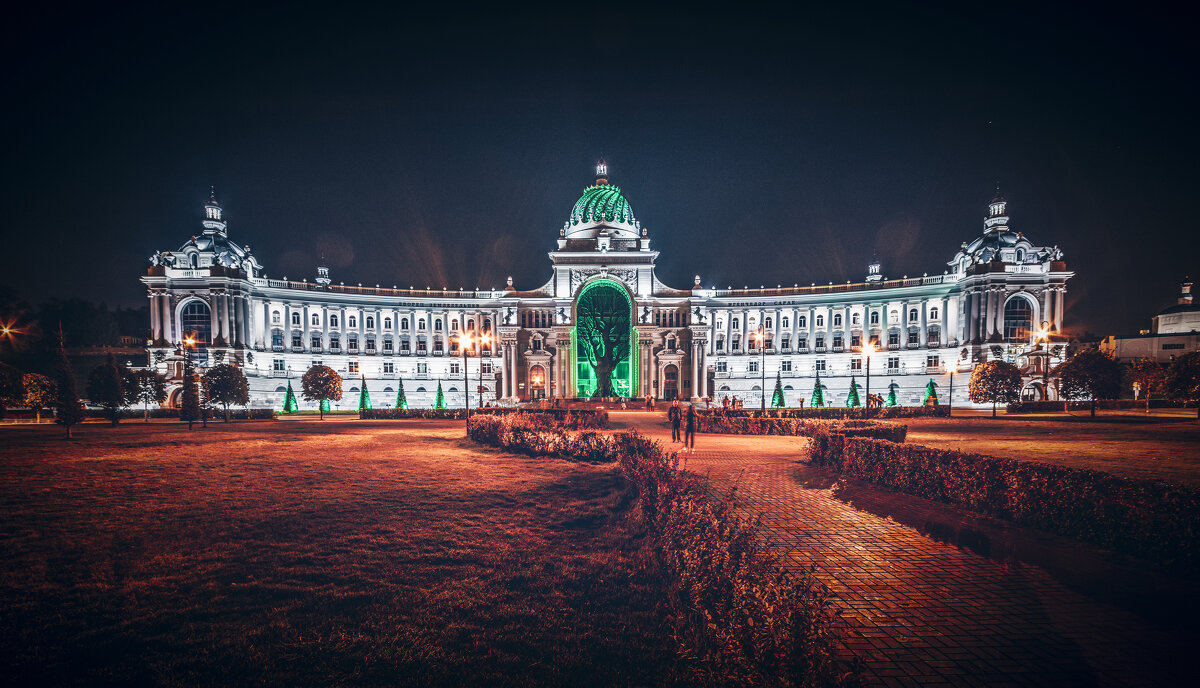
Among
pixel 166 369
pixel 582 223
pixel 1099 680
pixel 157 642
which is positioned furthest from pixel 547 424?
pixel 166 369

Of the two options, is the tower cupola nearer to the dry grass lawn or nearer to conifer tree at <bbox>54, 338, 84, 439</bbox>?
conifer tree at <bbox>54, 338, 84, 439</bbox>

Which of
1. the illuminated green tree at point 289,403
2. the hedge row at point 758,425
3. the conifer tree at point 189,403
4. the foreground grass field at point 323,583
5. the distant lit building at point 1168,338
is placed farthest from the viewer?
the distant lit building at point 1168,338

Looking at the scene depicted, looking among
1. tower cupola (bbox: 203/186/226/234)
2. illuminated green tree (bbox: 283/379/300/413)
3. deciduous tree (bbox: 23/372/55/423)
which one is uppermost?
tower cupola (bbox: 203/186/226/234)

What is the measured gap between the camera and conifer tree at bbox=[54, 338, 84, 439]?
1978 centimetres

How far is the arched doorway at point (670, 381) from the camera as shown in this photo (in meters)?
58.5

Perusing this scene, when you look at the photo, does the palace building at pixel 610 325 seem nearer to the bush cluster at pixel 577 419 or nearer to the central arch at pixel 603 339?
the central arch at pixel 603 339

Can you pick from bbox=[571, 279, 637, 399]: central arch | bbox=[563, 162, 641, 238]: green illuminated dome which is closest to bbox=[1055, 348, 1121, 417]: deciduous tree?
bbox=[571, 279, 637, 399]: central arch

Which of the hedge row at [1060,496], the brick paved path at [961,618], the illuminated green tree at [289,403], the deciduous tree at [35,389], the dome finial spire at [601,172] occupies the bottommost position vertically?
the illuminated green tree at [289,403]

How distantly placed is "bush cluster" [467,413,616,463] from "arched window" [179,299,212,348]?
168ft

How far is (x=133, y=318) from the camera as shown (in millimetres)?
72750

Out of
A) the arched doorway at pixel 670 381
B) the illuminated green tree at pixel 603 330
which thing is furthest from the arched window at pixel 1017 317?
the illuminated green tree at pixel 603 330

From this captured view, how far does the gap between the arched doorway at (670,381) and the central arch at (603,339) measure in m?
4.71

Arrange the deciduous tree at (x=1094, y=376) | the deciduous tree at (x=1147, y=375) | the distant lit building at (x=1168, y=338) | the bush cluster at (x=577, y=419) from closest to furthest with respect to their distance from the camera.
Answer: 1. the bush cluster at (x=577, y=419)
2. the deciduous tree at (x=1147, y=375)
3. the deciduous tree at (x=1094, y=376)
4. the distant lit building at (x=1168, y=338)

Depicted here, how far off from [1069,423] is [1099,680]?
110 ft
